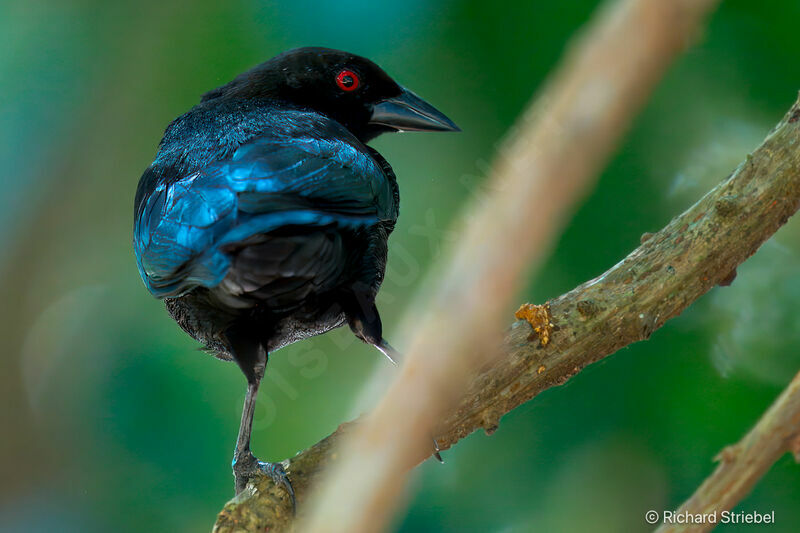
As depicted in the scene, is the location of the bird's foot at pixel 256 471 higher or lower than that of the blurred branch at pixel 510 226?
lower

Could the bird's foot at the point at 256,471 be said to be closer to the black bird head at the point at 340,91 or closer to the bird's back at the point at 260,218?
the bird's back at the point at 260,218

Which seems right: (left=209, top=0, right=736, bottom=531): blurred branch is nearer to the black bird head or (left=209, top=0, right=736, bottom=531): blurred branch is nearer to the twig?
the twig

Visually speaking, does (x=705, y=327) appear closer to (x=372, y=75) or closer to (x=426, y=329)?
(x=372, y=75)

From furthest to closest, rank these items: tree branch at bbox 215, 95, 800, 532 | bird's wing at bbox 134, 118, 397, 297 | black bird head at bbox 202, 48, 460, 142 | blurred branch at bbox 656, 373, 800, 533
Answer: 1. black bird head at bbox 202, 48, 460, 142
2. tree branch at bbox 215, 95, 800, 532
3. bird's wing at bbox 134, 118, 397, 297
4. blurred branch at bbox 656, 373, 800, 533

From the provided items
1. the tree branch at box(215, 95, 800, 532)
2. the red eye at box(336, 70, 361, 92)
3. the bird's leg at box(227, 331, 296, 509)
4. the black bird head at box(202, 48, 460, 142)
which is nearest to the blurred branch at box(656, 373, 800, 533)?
the tree branch at box(215, 95, 800, 532)

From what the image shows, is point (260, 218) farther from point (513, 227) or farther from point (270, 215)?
point (513, 227)

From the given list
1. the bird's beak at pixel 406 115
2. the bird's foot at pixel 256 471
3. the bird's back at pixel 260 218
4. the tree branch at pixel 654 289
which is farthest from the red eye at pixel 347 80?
the bird's foot at pixel 256 471
